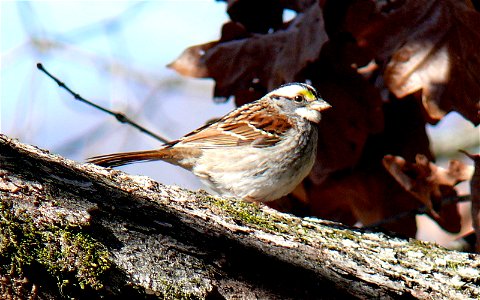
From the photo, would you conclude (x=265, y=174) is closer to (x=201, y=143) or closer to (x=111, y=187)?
(x=201, y=143)

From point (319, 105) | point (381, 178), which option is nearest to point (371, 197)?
point (381, 178)

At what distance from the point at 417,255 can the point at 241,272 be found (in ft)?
2.78

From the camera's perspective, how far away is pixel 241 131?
14.0 ft

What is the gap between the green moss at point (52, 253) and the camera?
162 centimetres

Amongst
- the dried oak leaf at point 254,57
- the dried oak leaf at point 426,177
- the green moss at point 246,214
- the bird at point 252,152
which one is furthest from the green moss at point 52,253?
the dried oak leaf at point 426,177

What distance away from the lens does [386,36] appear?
343 centimetres

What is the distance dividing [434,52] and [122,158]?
62.2 inches

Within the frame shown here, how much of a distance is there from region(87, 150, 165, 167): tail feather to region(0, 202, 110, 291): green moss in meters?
1.89

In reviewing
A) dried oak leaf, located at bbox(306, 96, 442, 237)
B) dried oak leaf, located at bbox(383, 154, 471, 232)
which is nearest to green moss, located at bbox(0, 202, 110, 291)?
dried oak leaf, located at bbox(383, 154, 471, 232)

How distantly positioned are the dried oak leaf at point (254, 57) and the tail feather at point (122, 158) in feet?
1.52

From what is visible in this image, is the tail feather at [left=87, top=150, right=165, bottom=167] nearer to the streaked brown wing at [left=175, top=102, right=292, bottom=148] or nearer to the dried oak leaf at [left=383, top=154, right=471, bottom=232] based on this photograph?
the streaked brown wing at [left=175, top=102, right=292, bottom=148]

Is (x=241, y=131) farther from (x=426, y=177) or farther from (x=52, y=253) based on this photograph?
(x=52, y=253)

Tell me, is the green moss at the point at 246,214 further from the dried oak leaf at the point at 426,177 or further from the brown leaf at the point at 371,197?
the brown leaf at the point at 371,197

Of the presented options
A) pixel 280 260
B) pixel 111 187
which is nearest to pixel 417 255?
pixel 280 260
